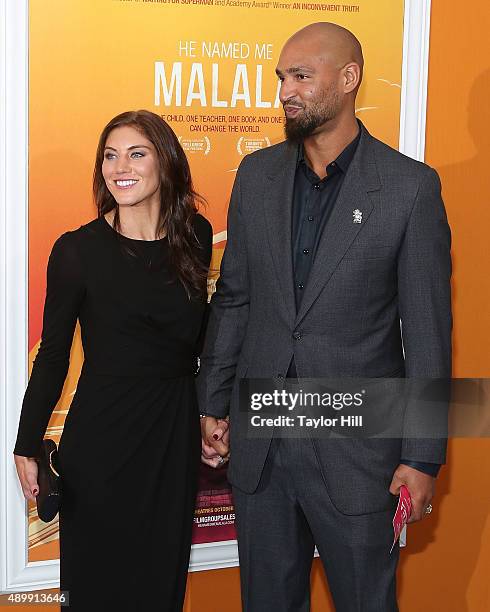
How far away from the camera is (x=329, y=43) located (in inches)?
87.3

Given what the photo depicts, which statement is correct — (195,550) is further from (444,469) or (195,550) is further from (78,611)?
(444,469)

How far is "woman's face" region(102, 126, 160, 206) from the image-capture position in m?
2.27

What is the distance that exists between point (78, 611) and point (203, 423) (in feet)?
1.84

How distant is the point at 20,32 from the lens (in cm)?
256

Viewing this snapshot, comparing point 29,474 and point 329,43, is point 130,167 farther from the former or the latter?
point 29,474

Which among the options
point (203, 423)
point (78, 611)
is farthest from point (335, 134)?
point (78, 611)

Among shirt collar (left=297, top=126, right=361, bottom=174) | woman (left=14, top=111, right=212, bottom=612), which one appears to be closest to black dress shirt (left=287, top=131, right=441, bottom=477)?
shirt collar (left=297, top=126, right=361, bottom=174)

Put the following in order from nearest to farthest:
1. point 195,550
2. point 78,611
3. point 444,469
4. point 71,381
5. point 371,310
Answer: point 371,310, point 78,611, point 71,381, point 195,550, point 444,469

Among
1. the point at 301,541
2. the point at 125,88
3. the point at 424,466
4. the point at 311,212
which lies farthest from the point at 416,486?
the point at 125,88

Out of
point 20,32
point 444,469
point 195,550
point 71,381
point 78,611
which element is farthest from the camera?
point 444,469

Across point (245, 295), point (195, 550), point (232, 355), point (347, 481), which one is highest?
point (245, 295)

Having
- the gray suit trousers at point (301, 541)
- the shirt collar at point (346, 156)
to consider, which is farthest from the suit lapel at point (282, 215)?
the gray suit trousers at point (301, 541)

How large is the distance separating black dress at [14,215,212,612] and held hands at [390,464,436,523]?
54cm

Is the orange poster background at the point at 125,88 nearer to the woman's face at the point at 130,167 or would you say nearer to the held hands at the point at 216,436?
the woman's face at the point at 130,167
